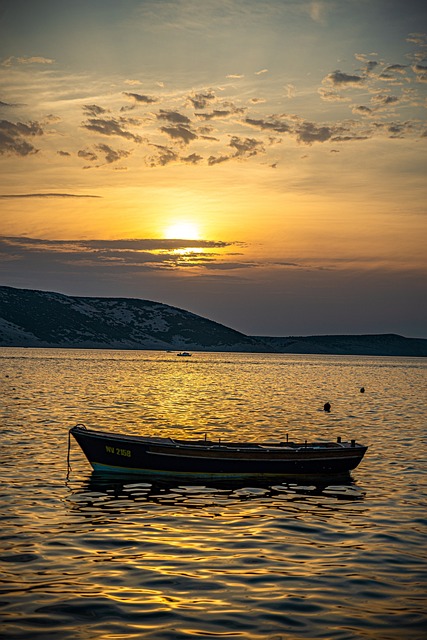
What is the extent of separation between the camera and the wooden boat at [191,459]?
1331 inches

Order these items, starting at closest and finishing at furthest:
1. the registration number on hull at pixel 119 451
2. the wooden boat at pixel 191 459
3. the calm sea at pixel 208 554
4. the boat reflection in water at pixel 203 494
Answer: the calm sea at pixel 208 554, the boat reflection in water at pixel 203 494, the wooden boat at pixel 191 459, the registration number on hull at pixel 119 451

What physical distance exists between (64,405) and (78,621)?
2224 inches

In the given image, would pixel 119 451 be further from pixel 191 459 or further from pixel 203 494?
pixel 203 494

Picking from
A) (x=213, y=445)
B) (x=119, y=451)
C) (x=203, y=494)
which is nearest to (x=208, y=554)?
(x=203, y=494)

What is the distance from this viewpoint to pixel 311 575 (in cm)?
1938

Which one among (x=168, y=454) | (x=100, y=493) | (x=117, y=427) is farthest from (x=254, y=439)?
(x=100, y=493)

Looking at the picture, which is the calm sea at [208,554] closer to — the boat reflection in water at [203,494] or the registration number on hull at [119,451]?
the boat reflection in water at [203,494]

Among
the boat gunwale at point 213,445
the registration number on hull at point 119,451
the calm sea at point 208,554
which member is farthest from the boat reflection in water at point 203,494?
the boat gunwale at point 213,445

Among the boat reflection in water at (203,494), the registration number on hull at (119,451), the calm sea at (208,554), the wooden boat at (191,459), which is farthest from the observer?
the registration number on hull at (119,451)

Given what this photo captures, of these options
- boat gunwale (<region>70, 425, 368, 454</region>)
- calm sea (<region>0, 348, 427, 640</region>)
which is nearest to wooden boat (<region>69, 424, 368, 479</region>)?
boat gunwale (<region>70, 425, 368, 454</region>)

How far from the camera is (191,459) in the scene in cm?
3378

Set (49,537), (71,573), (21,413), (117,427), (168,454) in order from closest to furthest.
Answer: (71,573)
(49,537)
(168,454)
(117,427)
(21,413)

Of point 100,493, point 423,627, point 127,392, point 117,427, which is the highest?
point 127,392

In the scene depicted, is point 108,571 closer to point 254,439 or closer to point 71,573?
point 71,573
